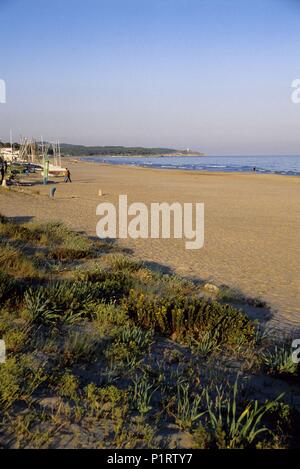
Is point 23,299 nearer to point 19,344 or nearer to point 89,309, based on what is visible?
point 89,309

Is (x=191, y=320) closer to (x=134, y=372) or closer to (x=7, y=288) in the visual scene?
(x=134, y=372)

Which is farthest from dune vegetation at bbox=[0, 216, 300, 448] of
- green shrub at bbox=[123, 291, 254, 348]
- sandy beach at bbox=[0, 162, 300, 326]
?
sandy beach at bbox=[0, 162, 300, 326]

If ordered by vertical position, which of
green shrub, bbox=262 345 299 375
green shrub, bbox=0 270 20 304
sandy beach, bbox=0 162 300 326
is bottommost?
sandy beach, bbox=0 162 300 326

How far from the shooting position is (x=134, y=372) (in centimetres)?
383

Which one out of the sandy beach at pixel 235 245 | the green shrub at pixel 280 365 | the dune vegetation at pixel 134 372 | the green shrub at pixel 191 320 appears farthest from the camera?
the sandy beach at pixel 235 245

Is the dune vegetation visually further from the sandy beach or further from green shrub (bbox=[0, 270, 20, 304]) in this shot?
the sandy beach

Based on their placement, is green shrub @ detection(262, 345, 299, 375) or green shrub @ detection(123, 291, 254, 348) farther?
green shrub @ detection(123, 291, 254, 348)

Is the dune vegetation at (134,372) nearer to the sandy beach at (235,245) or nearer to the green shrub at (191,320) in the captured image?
the green shrub at (191,320)

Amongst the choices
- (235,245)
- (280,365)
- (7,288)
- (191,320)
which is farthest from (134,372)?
(235,245)

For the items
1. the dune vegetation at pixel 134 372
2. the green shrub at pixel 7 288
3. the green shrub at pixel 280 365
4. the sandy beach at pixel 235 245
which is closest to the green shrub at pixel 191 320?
the dune vegetation at pixel 134 372

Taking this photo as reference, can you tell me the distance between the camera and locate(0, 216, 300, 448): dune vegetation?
290 centimetres

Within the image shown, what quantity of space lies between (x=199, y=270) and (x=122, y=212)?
10.6 metres

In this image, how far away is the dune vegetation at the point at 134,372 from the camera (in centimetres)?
290
